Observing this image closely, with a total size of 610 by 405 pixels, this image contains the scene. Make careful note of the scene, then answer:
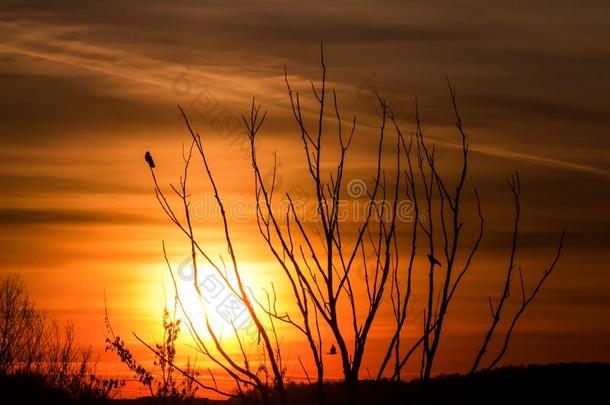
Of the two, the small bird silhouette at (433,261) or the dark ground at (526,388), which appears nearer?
the small bird silhouette at (433,261)

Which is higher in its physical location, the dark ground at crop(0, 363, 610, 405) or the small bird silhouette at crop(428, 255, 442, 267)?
the dark ground at crop(0, 363, 610, 405)

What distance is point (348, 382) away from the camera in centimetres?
352

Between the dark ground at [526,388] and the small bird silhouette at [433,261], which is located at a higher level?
the dark ground at [526,388]

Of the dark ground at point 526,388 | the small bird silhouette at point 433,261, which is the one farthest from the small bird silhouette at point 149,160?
the dark ground at point 526,388

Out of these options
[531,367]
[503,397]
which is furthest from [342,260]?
[531,367]

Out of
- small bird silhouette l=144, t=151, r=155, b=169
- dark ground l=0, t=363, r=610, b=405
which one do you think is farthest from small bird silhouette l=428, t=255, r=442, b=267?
dark ground l=0, t=363, r=610, b=405

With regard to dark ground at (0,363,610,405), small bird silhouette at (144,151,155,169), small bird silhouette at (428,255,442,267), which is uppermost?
dark ground at (0,363,610,405)

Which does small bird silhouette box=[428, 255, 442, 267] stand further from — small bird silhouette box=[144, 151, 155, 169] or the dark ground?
the dark ground

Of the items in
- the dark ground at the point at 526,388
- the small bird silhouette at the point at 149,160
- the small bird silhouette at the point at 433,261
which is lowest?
the small bird silhouette at the point at 433,261

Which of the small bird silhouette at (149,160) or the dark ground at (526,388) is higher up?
the dark ground at (526,388)

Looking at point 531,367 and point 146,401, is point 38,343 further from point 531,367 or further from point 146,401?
point 531,367

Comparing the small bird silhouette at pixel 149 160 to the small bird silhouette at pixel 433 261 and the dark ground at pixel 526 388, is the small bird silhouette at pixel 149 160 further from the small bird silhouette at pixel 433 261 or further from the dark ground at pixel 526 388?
the dark ground at pixel 526 388

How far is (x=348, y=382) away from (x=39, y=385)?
81.2 ft

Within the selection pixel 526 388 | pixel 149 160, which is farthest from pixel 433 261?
pixel 526 388
